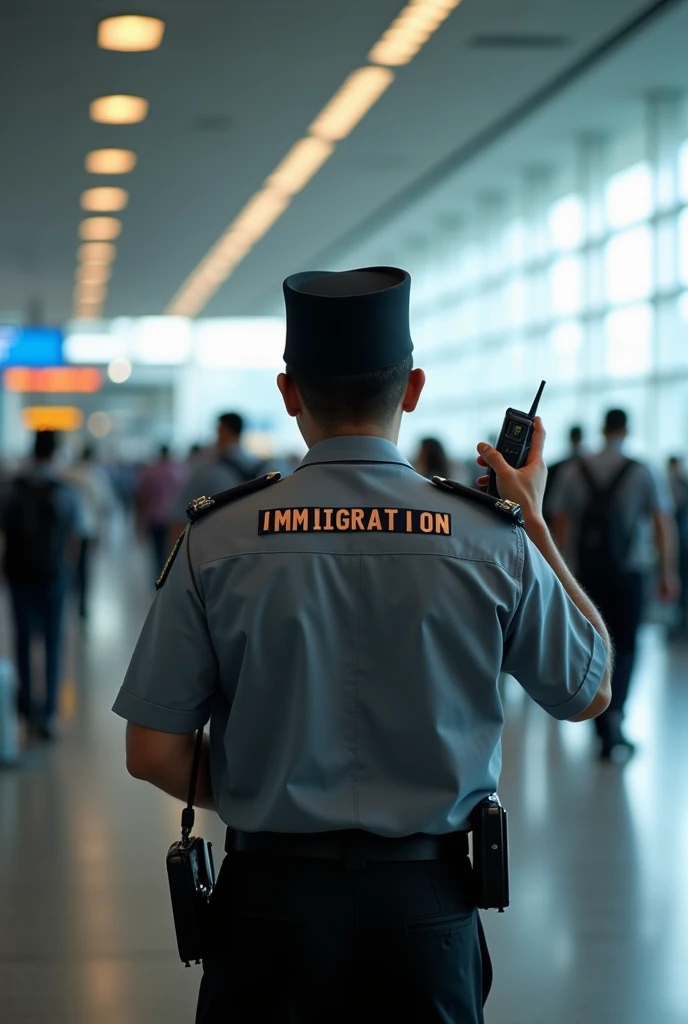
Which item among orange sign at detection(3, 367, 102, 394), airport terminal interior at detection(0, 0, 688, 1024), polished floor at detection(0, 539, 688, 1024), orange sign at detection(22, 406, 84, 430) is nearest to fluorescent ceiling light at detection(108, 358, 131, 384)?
orange sign at detection(22, 406, 84, 430)

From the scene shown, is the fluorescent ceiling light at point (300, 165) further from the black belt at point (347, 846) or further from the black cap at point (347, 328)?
the black belt at point (347, 846)

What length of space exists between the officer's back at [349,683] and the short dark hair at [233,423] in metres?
6.25

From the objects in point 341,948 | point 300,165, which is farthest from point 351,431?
point 300,165

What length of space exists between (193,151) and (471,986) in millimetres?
10979

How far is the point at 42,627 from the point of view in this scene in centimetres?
746

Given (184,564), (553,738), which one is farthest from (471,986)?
(553,738)

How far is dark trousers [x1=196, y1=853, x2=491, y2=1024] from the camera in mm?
1746

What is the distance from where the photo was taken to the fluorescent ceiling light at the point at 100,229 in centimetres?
1535

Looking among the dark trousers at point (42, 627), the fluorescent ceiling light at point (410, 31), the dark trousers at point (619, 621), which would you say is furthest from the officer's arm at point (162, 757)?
the fluorescent ceiling light at point (410, 31)

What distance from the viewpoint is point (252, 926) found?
1775 millimetres

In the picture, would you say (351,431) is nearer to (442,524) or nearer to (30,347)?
(442,524)

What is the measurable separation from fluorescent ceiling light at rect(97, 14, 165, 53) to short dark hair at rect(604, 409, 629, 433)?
391cm

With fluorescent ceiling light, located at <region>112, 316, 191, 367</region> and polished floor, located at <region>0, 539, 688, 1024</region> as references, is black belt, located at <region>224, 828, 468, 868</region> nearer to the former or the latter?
polished floor, located at <region>0, 539, 688, 1024</region>

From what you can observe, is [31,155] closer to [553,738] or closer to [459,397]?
[553,738]
